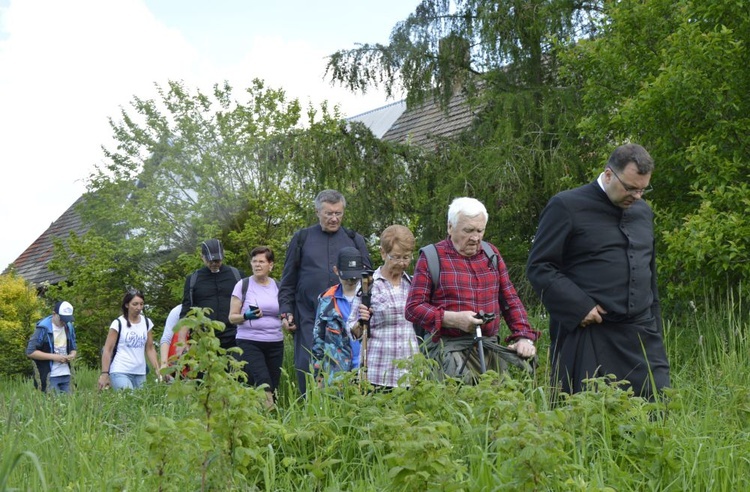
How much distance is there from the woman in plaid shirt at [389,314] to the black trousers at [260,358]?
2.24 m

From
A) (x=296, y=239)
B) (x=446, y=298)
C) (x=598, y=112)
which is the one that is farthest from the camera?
(x=598, y=112)

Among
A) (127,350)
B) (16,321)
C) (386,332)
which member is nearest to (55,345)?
(127,350)

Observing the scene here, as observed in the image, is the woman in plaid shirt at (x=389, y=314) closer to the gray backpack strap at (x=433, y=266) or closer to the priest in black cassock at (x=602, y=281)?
the gray backpack strap at (x=433, y=266)

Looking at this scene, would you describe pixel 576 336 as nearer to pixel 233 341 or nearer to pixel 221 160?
pixel 233 341

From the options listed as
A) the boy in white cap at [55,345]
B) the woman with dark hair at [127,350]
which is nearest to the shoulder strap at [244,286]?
the woman with dark hair at [127,350]

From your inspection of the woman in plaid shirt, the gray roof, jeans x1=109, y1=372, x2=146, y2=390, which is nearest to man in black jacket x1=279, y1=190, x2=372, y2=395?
the woman in plaid shirt

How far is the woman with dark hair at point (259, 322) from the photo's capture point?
27.8 feet

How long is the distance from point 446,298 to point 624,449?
1928 mm

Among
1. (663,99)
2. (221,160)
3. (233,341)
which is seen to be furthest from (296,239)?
(221,160)

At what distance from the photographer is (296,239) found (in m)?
7.96

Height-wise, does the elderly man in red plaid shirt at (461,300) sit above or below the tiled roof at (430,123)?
below

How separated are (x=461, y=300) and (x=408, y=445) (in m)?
2.64

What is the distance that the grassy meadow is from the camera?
3.36 m

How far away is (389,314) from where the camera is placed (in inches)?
250
